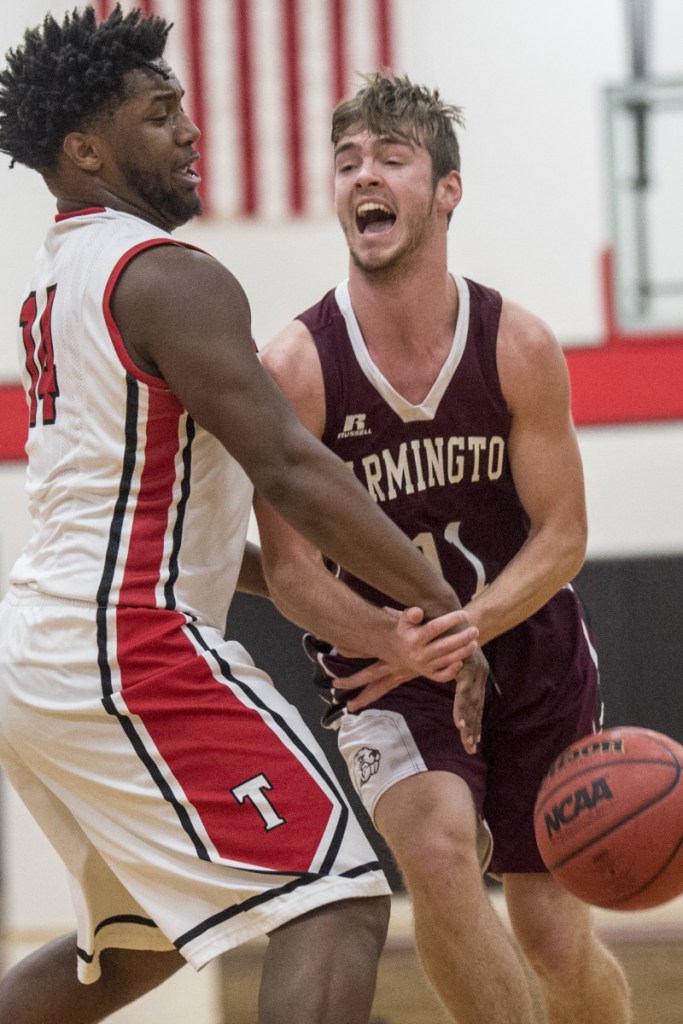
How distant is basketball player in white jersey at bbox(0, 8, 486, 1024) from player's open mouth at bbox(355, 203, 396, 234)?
0.68 metres

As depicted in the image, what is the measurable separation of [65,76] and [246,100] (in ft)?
11.4

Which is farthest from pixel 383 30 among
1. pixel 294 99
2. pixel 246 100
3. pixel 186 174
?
pixel 186 174

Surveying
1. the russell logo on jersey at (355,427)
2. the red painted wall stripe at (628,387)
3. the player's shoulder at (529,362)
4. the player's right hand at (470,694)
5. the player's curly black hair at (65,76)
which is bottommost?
the player's right hand at (470,694)

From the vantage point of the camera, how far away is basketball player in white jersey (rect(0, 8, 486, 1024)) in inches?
88.5

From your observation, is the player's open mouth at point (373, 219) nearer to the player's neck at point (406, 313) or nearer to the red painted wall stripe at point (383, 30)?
the player's neck at point (406, 313)

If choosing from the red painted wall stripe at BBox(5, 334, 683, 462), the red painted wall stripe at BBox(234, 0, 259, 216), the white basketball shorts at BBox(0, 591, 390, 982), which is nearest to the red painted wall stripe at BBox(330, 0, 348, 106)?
the red painted wall stripe at BBox(234, 0, 259, 216)

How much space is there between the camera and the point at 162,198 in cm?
253

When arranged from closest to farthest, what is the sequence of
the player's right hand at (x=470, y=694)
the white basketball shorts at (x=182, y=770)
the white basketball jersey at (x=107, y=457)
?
the white basketball shorts at (x=182, y=770)
the white basketball jersey at (x=107, y=457)
the player's right hand at (x=470, y=694)

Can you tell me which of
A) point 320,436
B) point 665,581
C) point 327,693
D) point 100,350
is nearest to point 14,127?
point 100,350

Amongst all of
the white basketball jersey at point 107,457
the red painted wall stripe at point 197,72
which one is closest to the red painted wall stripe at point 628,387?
the red painted wall stripe at point 197,72

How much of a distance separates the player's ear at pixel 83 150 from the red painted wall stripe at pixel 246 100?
3.40m

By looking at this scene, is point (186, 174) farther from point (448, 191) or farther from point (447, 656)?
point (447, 656)

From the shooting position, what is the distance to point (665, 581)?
17.5 ft

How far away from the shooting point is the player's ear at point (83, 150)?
2479 mm
